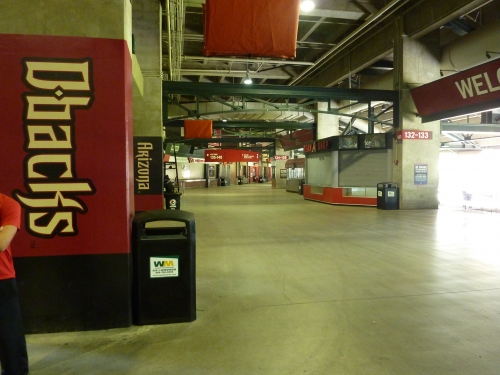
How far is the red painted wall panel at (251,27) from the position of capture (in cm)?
550

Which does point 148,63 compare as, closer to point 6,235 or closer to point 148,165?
point 148,165

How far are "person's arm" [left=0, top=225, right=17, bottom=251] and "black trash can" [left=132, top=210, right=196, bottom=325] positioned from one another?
1.24m

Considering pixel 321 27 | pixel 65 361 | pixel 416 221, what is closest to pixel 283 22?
pixel 65 361

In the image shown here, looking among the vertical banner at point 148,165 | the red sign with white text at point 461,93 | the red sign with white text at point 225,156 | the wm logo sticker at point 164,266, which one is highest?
the red sign with white text at point 461,93

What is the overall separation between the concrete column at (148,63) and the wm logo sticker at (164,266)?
6.72m

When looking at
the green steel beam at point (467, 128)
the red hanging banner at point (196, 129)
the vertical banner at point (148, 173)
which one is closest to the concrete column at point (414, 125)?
the green steel beam at point (467, 128)

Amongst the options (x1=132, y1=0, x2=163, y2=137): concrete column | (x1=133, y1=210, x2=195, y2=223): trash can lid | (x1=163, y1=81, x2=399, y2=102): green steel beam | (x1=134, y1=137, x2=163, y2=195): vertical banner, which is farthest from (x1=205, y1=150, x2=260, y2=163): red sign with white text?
(x1=133, y1=210, x2=195, y2=223): trash can lid

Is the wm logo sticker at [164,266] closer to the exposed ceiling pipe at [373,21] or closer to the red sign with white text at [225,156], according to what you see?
the exposed ceiling pipe at [373,21]

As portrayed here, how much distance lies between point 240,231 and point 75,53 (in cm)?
669

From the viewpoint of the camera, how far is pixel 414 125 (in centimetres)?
1402

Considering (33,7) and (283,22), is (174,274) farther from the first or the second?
(283,22)

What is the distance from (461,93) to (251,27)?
8.71 metres

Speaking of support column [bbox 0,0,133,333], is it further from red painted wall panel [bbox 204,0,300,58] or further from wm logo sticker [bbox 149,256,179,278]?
red painted wall panel [bbox 204,0,300,58]

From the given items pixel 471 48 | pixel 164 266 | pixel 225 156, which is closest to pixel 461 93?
pixel 471 48
